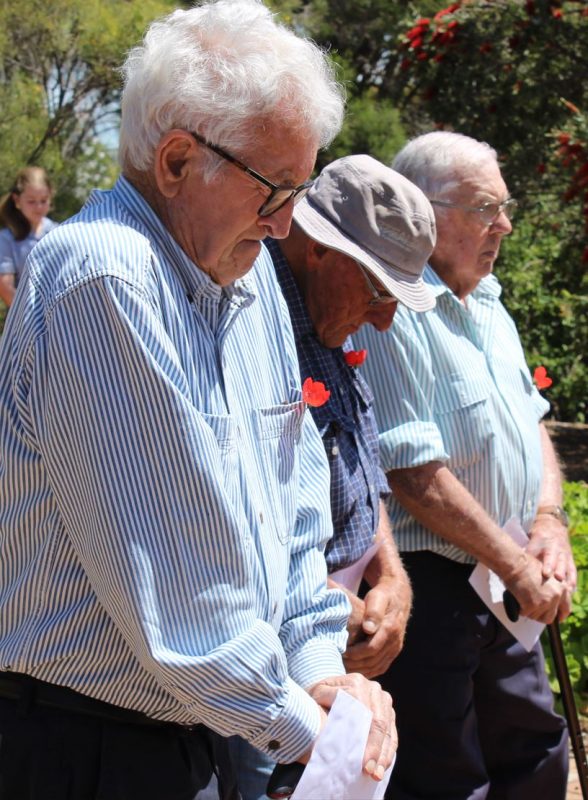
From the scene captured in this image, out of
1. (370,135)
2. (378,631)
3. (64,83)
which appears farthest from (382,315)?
(370,135)

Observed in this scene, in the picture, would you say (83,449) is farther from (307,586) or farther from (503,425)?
(503,425)

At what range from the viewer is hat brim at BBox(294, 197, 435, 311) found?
2.78m

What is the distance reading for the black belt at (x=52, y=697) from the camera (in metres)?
1.92

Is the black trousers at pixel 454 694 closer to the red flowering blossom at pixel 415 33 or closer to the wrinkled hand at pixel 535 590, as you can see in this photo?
the wrinkled hand at pixel 535 590

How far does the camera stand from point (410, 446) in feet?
10.5

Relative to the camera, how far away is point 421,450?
126 inches

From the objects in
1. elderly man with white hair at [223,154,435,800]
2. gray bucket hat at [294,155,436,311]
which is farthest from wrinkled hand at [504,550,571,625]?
gray bucket hat at [294,155,436,311]

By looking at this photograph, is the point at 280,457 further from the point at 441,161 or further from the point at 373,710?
the point at 441,161

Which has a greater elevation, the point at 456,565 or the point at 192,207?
the point at 192,207

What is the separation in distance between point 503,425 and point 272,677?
1.76m

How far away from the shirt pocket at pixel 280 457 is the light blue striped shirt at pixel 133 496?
65mm

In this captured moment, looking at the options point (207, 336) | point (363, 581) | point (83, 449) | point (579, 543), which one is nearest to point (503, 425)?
point (363, 581)

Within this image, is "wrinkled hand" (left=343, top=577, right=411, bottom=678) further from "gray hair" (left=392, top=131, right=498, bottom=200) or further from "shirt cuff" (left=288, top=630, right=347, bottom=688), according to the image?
"gray hair" (left=392, top=131, right=498, bottom=200)

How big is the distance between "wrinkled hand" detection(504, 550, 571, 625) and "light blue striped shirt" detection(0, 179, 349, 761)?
155 centimetres
